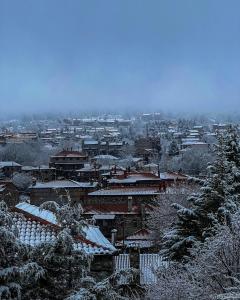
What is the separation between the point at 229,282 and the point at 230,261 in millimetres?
557

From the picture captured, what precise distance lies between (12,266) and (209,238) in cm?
699

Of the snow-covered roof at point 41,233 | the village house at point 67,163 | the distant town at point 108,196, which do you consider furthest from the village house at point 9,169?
the snow-covered roof at point 41,233

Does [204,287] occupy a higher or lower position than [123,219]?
higher

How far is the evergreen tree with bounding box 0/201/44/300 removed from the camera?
780cm

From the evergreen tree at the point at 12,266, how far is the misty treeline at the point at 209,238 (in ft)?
13.7

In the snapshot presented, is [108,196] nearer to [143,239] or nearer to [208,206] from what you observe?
[143,239]

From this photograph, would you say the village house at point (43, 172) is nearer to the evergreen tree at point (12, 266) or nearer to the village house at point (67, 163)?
the village house at point (67, 163)

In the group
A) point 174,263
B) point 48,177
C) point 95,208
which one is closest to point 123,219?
point 95,208

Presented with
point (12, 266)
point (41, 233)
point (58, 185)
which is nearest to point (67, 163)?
point (58, 185)

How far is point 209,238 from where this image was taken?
1398cm

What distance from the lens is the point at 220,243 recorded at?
12.1 m

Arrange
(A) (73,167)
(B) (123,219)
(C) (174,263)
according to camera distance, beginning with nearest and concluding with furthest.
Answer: (C) (174,263) → (B) (123,219) → (A) (73,167)

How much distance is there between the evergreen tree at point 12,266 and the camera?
25.6ft

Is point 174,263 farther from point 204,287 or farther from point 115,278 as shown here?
point 115,278
